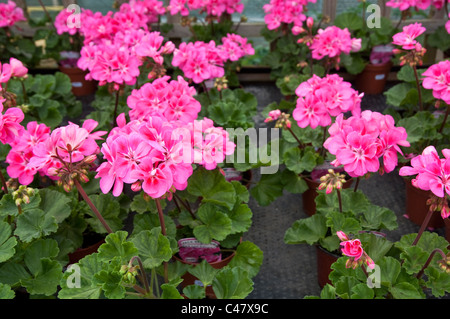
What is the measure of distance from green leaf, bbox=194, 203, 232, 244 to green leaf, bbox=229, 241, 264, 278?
10cm

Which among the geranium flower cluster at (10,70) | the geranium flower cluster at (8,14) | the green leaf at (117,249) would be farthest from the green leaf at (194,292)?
the geranium flower cluster at (8,14)

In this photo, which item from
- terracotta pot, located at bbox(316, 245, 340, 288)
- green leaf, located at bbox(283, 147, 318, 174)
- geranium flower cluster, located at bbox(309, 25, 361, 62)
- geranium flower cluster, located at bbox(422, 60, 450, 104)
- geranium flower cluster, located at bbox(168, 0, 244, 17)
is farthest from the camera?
geranium flower cluster, located at bbox(168, 0, 244, 17)

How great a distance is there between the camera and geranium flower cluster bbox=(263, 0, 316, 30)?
9.11ft

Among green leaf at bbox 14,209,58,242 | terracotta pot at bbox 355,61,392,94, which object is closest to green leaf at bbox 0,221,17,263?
green leaf at bbox 14,209,58,242

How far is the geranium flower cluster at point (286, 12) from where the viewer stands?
278 cm

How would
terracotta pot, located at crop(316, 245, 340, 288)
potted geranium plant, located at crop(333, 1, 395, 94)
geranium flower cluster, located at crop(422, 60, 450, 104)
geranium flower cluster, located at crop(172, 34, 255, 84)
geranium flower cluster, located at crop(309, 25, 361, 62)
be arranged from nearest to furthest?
1. terracotta pot, located at crop(316, 245, 340, 288)
2. geranium flower cluster, located at crop(422, 60, 450, 104)
3. geranium flower cluster, located at crop(172, 34, 255, 84)
4. geranium flower cluster, located at crop(309, 25, 361, 62)
5. potted geranium plant, located at crop(333, 1, 395, 94)

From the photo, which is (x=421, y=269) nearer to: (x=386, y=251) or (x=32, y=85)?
(x=386, y=251)

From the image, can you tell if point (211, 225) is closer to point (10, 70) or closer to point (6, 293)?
point (6, 293)

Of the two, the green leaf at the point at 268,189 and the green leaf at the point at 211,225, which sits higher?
the green leaf at the point at 211,225

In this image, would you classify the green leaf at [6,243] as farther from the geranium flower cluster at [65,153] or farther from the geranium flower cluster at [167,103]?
the geranium flower cluster at [167,103]

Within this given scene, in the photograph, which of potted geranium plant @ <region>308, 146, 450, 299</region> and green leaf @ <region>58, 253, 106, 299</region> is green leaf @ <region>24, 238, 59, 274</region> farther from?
potted geranium plant @ <region>308, 146, 450, 299</region>

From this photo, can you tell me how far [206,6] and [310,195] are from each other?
1.44 meters

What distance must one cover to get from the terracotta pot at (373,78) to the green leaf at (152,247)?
7.09ft

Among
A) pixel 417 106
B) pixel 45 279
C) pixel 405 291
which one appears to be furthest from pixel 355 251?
pixel 417 106
